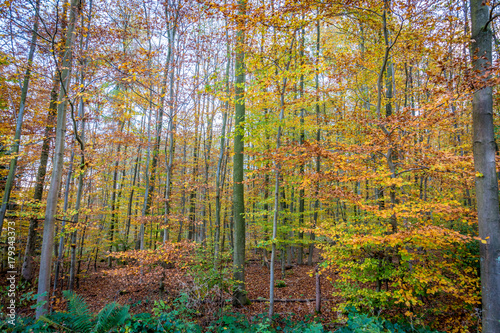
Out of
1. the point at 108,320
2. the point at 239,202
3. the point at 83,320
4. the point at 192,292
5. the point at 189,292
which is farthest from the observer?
the point at 239,202

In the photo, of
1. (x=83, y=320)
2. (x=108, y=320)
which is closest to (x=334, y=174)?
(x=108, y=320)

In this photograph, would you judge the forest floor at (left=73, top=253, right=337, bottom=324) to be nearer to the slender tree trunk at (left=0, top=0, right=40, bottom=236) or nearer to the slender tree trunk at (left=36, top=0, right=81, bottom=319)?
the slender tree trunk at (left=36, top=0, right=81, bottom=319)

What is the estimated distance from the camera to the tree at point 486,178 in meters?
3.69

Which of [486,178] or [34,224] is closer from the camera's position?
[486,178]

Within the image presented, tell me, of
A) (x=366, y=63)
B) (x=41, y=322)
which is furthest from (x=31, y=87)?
(x=366, y=63)

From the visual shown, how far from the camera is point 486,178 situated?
3896 millimetres

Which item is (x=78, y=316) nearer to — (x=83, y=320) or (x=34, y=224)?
(x=83, y=320)

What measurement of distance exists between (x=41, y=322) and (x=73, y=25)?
5347mm

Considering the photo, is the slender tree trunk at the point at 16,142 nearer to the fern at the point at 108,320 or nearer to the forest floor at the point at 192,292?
the forest floor at the point at 192,292

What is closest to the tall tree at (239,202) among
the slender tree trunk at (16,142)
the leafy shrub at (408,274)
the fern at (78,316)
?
the leafy shrub at (408,274)

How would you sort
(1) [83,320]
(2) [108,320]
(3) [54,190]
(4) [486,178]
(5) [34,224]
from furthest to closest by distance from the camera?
(5) [34,224] < (3) [54,190] < (4) [486,178] < (2) [108,320] < (1) [83,320]

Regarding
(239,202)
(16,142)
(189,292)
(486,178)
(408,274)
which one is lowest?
(189,292)

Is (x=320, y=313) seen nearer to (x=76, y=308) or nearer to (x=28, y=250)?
(x=76, y=308)

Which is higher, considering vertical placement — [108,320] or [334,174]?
[334,174]
